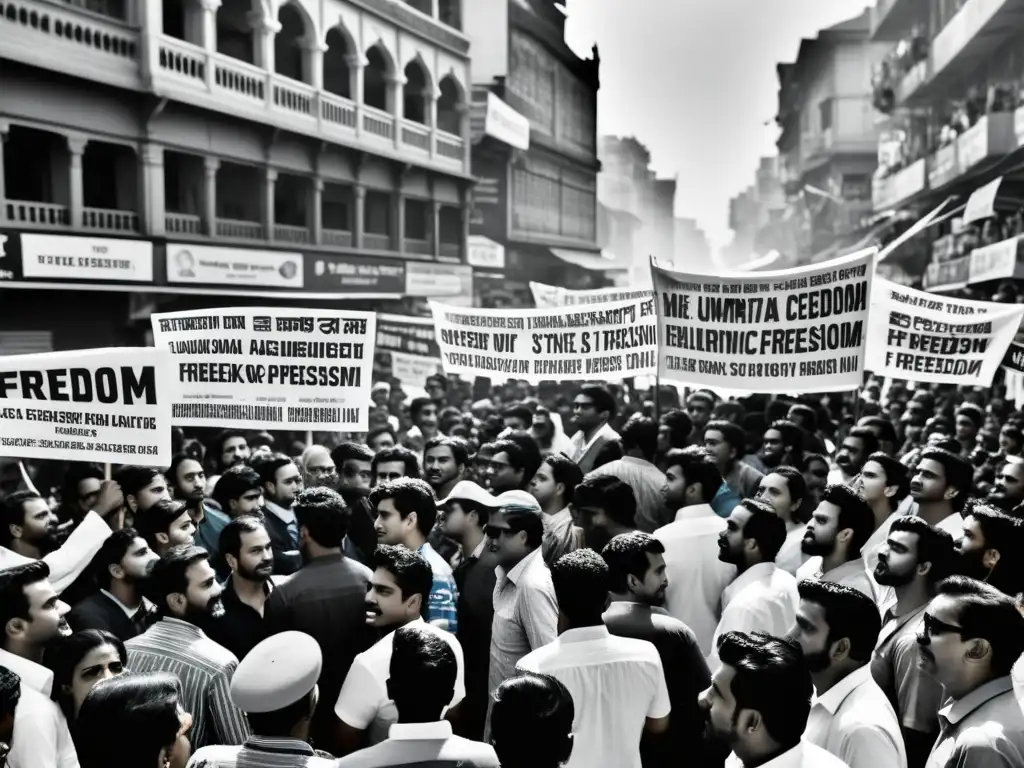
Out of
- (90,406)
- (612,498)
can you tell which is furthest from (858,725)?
(90,406)

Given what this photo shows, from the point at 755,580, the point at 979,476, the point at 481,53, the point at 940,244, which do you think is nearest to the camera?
the point at 755,580

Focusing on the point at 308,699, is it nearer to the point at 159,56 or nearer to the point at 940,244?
the point at 159,56

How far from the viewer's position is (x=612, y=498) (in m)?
5.32

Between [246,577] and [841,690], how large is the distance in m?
2.55

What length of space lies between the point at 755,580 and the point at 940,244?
2710 cm

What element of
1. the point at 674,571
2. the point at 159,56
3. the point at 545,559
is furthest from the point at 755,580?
the point at 159,56

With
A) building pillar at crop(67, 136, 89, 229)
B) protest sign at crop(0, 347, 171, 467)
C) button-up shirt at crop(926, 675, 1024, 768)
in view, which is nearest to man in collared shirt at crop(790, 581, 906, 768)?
button-up shirt at crop(926, 675, 1024, 768)

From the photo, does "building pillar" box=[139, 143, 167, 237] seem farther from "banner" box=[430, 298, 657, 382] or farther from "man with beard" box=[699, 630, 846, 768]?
"man with beard" box=[699, 630, 846, 768]

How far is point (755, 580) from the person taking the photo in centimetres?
473

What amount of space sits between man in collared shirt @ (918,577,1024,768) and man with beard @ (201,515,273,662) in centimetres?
266

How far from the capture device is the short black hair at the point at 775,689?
9.36 ft

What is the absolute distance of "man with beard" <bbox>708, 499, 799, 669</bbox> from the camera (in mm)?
4492

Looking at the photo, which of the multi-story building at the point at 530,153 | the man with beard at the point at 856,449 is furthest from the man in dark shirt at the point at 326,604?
the multi-story building at the point at 530,153

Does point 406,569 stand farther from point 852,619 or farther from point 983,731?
point 983,731
